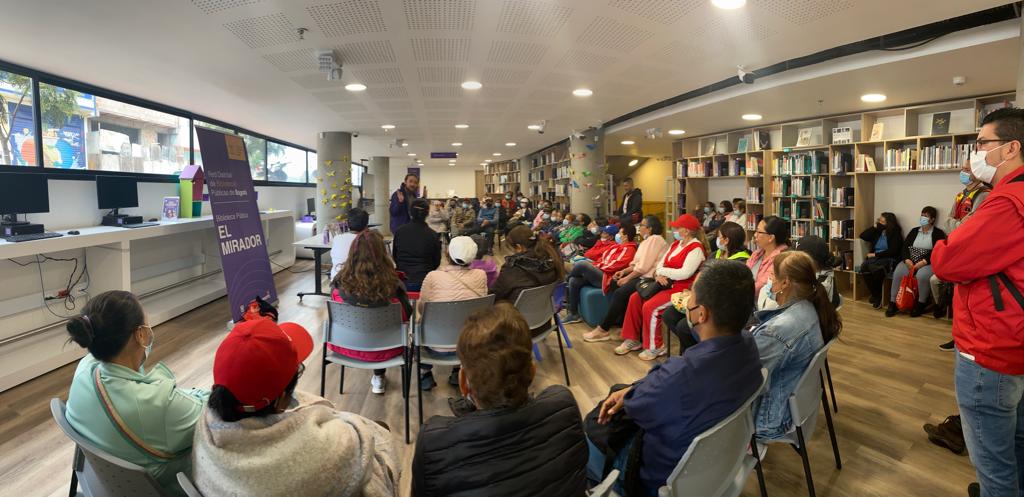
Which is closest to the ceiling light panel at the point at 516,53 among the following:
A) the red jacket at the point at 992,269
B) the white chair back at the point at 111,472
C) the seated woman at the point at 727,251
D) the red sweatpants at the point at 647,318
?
the seated woman at the point at 727,251

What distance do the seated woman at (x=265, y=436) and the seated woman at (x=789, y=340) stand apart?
171 cm

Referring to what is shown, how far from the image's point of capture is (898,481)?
2.40 meters

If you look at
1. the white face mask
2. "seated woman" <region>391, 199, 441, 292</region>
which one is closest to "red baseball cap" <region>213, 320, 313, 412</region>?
the white face mask

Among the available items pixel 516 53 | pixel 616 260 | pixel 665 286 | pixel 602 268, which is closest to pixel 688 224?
pixel 665 286

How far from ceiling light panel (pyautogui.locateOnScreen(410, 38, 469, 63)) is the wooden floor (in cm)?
266

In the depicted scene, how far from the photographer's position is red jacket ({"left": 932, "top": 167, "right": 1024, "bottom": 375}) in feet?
5.30

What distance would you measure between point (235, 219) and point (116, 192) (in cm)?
144

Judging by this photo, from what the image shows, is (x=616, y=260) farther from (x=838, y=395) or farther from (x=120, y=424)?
(x=120, y=424)

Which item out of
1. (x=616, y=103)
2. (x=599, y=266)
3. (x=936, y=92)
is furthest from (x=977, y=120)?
(x=599, y=266)

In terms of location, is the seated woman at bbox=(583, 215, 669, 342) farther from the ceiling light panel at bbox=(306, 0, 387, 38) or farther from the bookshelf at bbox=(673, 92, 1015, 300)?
the bookshelf at bbox=(673, 92, 1015, 300)

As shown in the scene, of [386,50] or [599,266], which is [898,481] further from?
[386,50]

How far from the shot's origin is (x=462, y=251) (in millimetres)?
3279

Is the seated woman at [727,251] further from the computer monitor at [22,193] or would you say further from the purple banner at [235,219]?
the computer monitor at [22,193]

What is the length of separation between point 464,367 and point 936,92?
6571 mm
